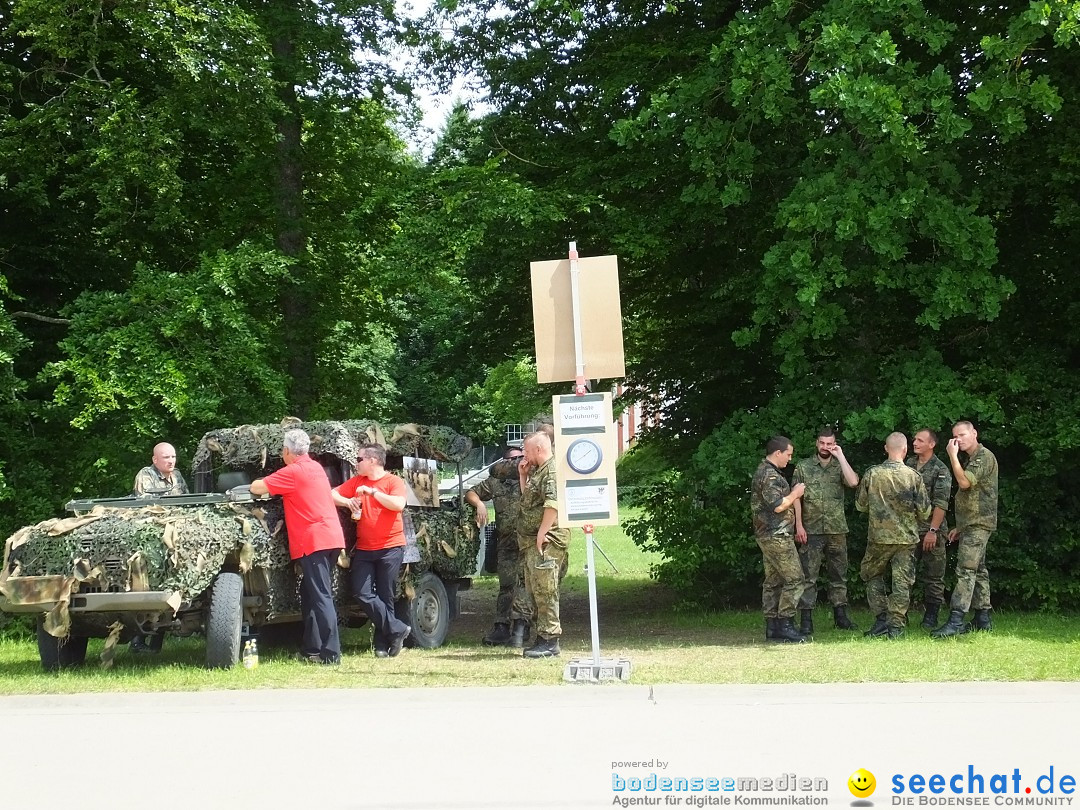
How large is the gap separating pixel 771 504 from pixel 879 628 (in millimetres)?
1594

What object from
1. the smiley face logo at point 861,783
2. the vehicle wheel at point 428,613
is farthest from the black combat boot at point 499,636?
the smiley face logo at point 861,783

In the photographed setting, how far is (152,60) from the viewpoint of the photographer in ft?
59.0

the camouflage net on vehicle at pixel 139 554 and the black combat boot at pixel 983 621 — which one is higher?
the camouflage net on vehicle at pixel 139 554

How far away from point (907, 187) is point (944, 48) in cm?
236

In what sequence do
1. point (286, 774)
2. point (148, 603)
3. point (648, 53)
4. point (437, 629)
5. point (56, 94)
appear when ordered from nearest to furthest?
point (286, 774)
point (148, 603)
point (437, 629)
point (648, 53)
point (56, 94)

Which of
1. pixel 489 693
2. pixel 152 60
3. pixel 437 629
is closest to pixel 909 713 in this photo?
pixel 489 693

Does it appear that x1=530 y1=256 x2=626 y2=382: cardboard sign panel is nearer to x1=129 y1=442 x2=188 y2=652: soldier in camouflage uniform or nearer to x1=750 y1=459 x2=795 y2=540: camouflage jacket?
x1=750 y1=459 x2=795 y2=540: camouflage jacket

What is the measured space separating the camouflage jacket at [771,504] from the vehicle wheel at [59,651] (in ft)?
20.8

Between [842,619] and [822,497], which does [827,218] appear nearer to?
[822,497]

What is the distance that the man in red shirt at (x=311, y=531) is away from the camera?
11141 mm

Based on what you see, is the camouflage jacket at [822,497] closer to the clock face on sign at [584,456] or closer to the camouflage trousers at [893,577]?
the camouflage trousers at [893,577]

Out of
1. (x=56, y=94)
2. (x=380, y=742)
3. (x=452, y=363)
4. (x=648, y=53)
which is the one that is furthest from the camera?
(x=452, y=363)

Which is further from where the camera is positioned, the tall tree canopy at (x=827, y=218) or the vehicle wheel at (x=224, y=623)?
the tall tree canopy at (x=827, y=218)

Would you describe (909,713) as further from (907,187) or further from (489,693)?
(907,187)
